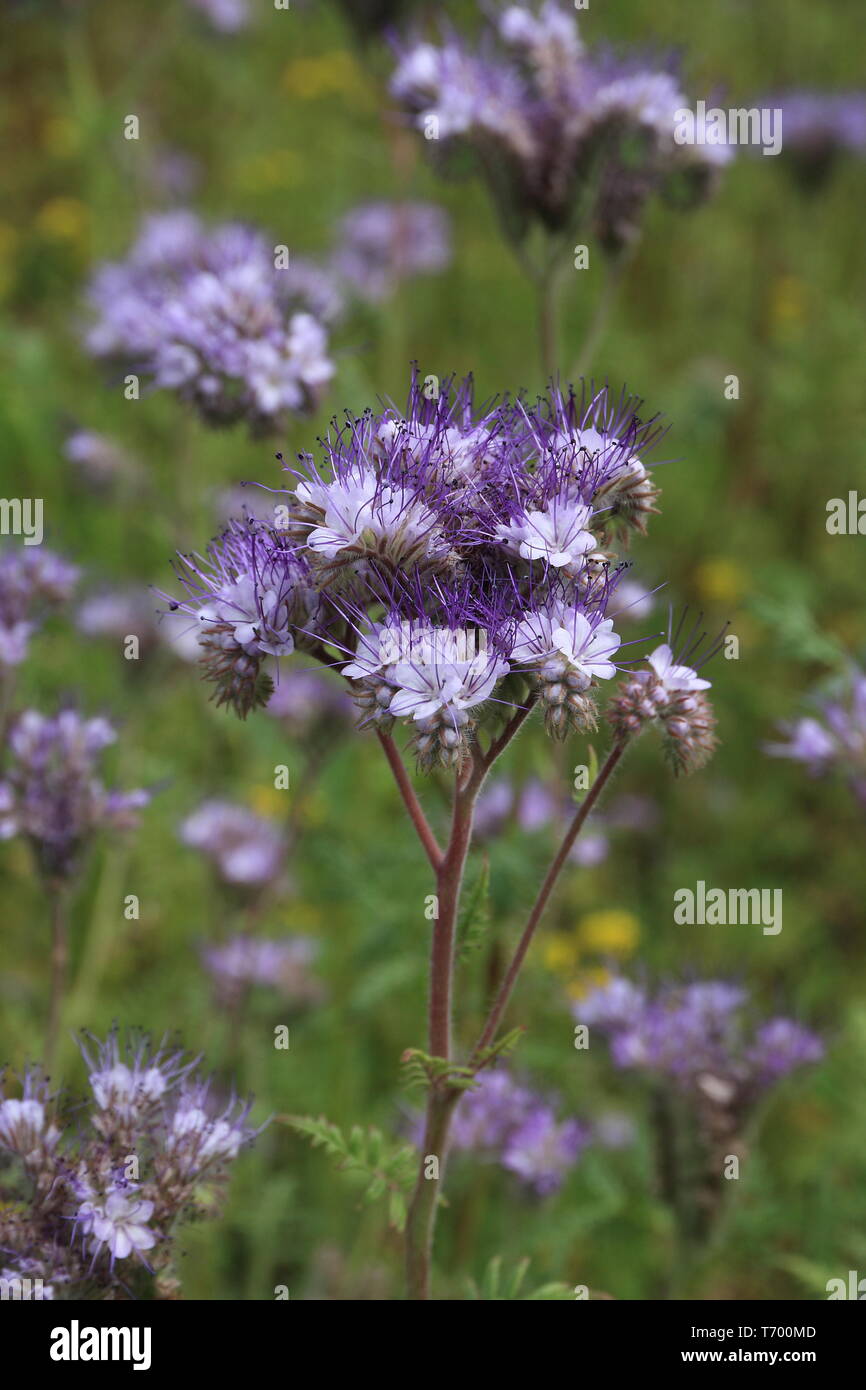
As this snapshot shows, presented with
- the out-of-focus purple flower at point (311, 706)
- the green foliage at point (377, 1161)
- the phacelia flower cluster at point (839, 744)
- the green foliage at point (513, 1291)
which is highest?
the out-of-focus purple flower at point (311, 706)

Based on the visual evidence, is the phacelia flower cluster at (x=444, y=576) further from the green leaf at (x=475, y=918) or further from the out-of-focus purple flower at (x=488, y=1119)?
the out-of-focus purple flower at (x=488, y=1119)

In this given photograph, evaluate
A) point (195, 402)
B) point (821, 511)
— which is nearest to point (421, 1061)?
point (195, 402)

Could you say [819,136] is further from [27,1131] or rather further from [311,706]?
[27,1131]

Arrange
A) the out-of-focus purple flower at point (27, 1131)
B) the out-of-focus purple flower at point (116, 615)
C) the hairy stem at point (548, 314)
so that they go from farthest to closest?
the out-of-focus purple flower at point (116, 615) < the hairy stem at point (548, 314) < the out-of-focus purple flower at point (27, 1131)

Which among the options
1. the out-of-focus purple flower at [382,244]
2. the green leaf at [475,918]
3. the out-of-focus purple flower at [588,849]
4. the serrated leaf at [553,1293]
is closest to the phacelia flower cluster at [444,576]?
the green leaf at [475,918]

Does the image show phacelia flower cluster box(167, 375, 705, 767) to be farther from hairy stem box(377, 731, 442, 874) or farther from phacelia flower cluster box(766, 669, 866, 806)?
phacelia flower cluster box(766, 669, 866, 806)

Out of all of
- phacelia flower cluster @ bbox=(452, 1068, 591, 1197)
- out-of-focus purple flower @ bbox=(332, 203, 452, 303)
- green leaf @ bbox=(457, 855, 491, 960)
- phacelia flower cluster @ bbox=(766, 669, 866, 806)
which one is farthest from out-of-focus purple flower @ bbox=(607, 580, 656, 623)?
out-of-focus purple flower @ bbox=(332, 203, 452, 303)
